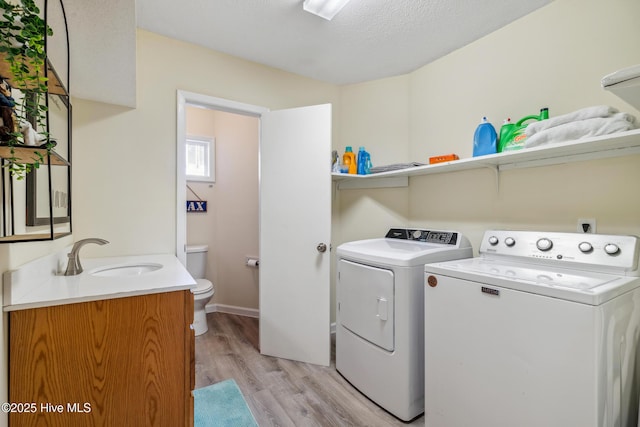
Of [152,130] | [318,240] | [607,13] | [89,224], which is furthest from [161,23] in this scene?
[607,13]

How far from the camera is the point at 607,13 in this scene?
1.44 metres

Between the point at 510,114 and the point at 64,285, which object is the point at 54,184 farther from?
the point at 510,114

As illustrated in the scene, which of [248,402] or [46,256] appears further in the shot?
[248,402]

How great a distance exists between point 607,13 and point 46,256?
9.60 ft

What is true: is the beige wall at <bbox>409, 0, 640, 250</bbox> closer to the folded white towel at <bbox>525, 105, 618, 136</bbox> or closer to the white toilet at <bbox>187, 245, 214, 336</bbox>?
the folded white towel at <bbox>525, 105, 618, 136</bbox>

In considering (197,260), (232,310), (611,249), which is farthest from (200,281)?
(611,249)

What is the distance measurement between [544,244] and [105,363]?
78.6 inches

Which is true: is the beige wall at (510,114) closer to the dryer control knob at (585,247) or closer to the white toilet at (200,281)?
the dryer control knob at (585,247)

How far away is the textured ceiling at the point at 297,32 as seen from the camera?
1.46 m

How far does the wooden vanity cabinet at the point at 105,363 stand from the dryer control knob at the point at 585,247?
1.78 m

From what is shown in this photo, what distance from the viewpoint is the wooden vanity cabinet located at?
907mm

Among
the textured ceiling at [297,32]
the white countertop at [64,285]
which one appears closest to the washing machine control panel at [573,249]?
the textured ceiling at [297,32]

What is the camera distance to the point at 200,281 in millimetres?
2896

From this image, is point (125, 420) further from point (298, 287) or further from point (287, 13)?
point (287, 13)
